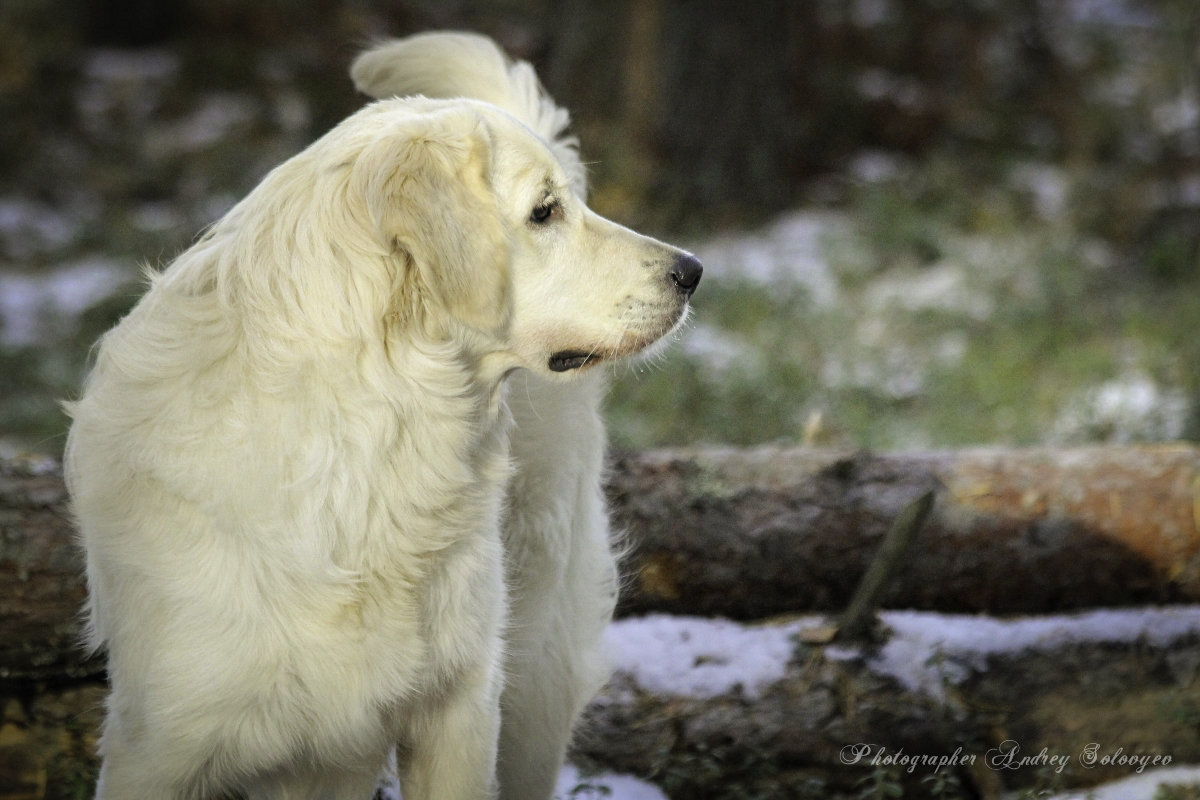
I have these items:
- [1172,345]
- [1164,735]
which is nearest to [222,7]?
[1172,345]

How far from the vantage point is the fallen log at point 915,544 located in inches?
140

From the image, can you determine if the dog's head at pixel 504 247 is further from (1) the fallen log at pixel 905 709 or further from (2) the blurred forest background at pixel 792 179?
(2) the blurred forest background at pixel 792 179

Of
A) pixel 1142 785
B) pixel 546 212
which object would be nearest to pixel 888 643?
pixel 1142 785

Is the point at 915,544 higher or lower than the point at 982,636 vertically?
Result: higher

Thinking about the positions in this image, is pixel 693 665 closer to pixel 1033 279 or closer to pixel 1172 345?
pixel 1172 345

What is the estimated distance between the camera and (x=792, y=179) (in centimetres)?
899

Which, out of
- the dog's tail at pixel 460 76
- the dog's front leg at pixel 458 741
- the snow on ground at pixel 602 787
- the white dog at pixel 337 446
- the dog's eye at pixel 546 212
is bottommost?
the snow on ground at pixel 602 787

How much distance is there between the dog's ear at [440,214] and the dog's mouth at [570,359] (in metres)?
0.18

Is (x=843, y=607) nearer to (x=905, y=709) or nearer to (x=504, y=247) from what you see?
(x=905, y=709)

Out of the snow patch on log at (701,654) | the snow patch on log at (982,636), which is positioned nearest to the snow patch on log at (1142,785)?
the snow patch on log at (982,636)

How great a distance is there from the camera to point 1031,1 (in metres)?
10.9

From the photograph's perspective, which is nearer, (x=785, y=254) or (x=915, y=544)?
(x=915, y=544)

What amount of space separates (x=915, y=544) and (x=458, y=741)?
173 centimetres

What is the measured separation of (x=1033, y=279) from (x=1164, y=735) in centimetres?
438
